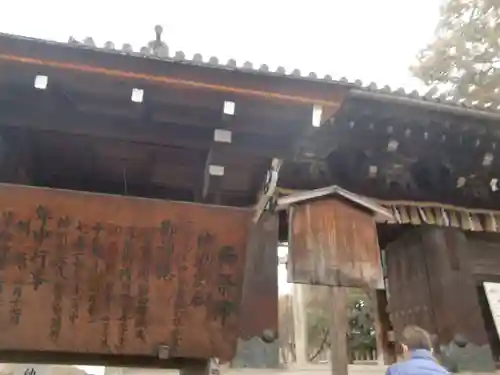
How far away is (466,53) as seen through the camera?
1251cm

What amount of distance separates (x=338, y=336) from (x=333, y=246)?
89 centimetres

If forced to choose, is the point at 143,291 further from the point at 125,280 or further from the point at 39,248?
the point at 39,248

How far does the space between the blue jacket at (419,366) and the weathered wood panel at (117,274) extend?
1.55 meters

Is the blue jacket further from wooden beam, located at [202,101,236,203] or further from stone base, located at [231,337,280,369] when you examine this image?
wooden beam, located at [202,101,236,203]

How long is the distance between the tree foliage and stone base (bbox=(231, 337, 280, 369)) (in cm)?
874

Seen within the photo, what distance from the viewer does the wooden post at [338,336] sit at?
466 cm

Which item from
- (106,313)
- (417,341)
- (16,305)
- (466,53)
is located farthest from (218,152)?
(466,53)

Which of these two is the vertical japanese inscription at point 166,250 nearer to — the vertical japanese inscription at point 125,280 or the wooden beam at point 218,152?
the vertical japanese inscription at point 125,280

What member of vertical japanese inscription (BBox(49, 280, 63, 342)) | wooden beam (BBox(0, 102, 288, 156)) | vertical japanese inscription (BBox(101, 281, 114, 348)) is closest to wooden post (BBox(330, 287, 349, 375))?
wooden beam (BBox(0, 102, 288, 156))

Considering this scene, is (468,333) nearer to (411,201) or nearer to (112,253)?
(411,201)

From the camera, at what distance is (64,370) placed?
518 inches

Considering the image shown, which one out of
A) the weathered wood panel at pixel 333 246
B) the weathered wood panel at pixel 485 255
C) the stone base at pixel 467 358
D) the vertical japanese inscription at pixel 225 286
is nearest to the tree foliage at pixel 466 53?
the weathered wood panel at pixel 485 255

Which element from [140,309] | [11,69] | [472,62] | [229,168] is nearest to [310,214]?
[229,168]

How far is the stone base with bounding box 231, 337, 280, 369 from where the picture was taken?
5.22 metres
